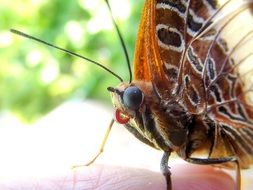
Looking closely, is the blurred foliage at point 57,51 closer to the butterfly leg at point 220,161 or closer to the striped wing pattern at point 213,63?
the striped wing pattern at point 213,63

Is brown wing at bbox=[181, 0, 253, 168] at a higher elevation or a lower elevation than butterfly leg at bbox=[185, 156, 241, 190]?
higher

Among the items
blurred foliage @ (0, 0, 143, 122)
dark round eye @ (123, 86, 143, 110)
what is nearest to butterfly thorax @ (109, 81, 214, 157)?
dark round eye @ (123, 86, 143, 110)

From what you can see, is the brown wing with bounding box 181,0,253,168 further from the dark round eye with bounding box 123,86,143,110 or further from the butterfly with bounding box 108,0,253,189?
the dark round eye with bounding box 123,86,143,110

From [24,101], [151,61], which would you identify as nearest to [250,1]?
[151,61]

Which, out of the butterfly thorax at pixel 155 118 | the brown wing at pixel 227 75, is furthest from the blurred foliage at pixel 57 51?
the butterfly thorax at pixel 155 118

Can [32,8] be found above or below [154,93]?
above

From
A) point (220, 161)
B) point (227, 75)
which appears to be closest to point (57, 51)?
point (227, 75)

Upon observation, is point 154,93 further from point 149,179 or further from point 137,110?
point 149,179
